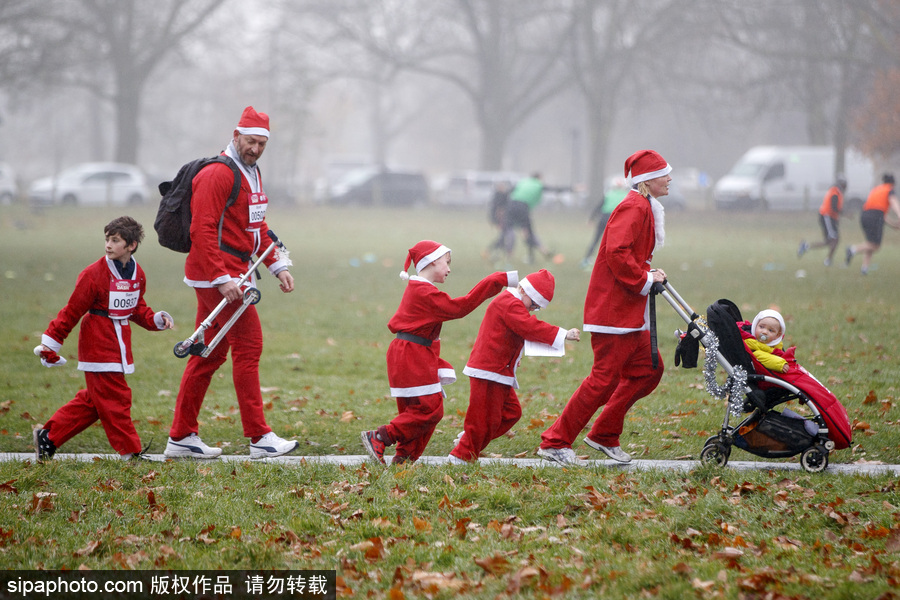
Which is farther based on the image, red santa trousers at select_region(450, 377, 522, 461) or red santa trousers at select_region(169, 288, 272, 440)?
red santa trousers at select_region(169, 288, 272, 440)

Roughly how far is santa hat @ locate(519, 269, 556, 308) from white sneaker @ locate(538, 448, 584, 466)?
38.0 inches

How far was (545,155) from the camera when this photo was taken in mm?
72062

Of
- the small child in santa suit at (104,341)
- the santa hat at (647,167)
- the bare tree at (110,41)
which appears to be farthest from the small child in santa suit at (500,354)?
the bare tree at (110,41)

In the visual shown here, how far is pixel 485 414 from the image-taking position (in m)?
5.85

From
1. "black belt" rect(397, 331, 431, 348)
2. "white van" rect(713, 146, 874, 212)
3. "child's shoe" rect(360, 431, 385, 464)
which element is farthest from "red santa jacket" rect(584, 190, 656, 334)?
"white van" rect(713, 146, 874, 212)

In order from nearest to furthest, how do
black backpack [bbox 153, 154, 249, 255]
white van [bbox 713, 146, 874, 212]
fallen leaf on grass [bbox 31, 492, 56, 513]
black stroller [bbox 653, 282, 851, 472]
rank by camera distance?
fallen leaf on grass [bbox 31, 492, 56, 513], black stroller [bbox 653, 282, 851, 472], black backpack [bbox 153, 154, 249, 255], white van [bbox 713, 146, 874, 212]

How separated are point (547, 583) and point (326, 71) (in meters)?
39.1

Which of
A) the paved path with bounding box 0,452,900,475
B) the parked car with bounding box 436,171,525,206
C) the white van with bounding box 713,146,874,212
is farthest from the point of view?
the parked car with bounding box 436,171,525,206

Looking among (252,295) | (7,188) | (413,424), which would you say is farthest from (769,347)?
(7,188)

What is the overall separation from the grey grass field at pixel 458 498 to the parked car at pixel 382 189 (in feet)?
99.5

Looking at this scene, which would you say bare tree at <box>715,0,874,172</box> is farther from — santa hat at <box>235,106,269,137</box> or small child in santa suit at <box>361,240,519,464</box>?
small child in santa suit at <box>361,240,519,464</box>

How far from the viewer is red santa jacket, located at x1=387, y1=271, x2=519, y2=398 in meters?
5.68

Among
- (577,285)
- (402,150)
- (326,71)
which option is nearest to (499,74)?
(326,71)

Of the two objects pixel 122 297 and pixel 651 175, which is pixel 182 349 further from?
pixel 651 175
